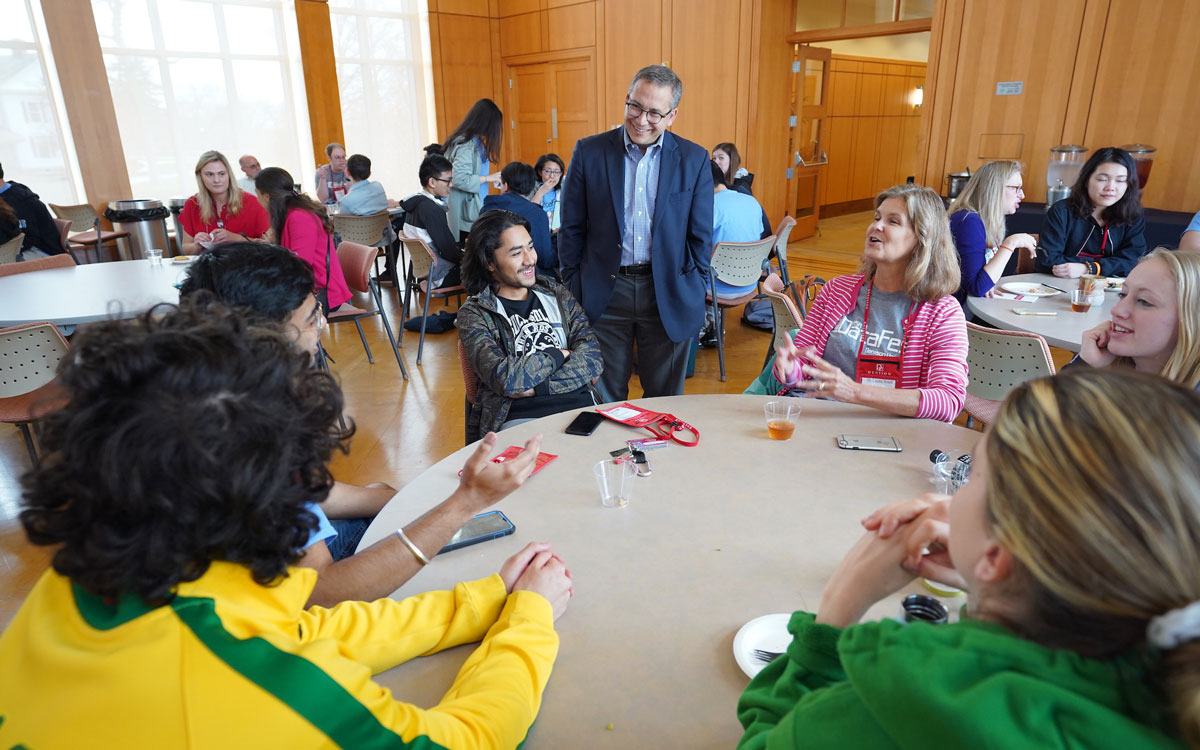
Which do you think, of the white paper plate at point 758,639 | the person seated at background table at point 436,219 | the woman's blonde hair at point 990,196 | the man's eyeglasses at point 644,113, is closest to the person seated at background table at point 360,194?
the person seated at background table at point 436,219

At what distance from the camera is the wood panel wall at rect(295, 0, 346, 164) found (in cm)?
867

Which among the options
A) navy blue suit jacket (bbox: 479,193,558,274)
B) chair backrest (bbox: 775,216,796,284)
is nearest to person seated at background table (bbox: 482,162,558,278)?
navy blue suit jacket (bbox: 479,193,558,274)

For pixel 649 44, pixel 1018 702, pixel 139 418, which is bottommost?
pixel 1018 702

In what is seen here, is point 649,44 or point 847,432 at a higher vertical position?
point 649,44

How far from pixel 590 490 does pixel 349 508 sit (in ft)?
2.32

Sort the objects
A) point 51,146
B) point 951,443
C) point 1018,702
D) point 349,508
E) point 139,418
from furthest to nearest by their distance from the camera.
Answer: point 51,146 < point 349,508 < point 951,443 < point 139,418 < point 1018,702

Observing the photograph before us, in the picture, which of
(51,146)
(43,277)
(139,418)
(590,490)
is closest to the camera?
(139,418)

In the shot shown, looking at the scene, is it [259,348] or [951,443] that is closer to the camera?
[259,348]

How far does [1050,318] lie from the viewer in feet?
9.68

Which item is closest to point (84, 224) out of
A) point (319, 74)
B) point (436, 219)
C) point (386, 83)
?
point (319, 74)

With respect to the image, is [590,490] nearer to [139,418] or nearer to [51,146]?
[139,418]

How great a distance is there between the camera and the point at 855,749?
63 centimetres

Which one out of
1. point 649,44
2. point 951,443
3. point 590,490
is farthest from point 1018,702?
point 649,44

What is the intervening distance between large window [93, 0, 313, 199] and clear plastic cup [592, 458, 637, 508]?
8632 millimetres
